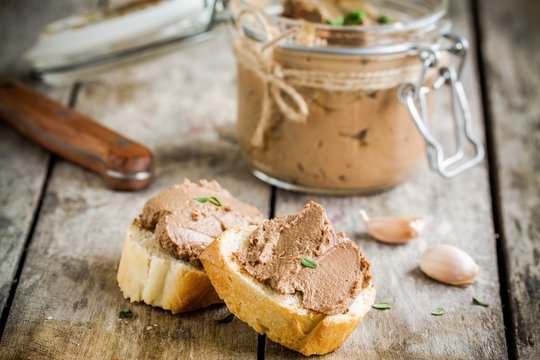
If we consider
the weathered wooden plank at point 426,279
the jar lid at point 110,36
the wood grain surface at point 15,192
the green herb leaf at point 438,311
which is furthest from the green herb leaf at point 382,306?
the jar lid at point 110,36

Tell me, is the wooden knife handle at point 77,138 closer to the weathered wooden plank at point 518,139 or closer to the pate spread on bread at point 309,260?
the pate spread on bread at point 309,260

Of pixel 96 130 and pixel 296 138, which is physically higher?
pixel 296 138

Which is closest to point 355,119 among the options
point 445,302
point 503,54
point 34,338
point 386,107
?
point 386,107

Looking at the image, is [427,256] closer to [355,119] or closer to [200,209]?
[355,119]

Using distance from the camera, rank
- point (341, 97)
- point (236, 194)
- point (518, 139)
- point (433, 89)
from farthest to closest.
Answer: point (518, 139) < point (236, 194) < point (433, 89) < point (341, 97)

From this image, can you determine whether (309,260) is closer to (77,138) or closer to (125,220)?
(125,220)

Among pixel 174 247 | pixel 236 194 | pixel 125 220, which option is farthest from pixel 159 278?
pixel 236 194
